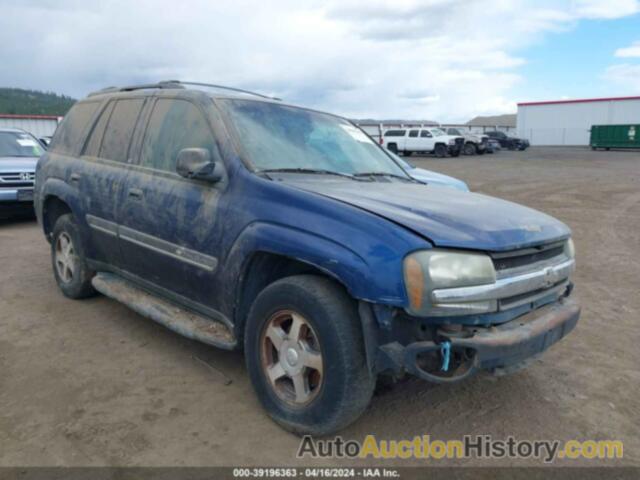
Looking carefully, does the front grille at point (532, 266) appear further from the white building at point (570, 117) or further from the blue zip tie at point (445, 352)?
the white building at point (570, 117)

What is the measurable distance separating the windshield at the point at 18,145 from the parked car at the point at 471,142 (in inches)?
1046

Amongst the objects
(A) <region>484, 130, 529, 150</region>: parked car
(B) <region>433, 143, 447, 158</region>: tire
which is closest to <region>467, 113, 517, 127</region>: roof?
(A) <region>484, 130, 529, 150</region>: parked car

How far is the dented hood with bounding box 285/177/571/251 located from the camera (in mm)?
2576

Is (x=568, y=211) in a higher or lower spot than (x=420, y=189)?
lower

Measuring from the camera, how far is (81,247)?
466cm

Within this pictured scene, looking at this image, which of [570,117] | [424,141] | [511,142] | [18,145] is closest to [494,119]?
[570,117]

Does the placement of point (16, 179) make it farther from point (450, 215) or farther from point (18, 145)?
point (450, 215)

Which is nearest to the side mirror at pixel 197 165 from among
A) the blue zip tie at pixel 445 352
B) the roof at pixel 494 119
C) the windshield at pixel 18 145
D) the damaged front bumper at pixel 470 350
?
the damaged front bumper at pixel 470 350

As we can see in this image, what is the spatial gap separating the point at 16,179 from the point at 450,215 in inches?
334

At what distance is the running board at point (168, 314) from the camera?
10.9 ft

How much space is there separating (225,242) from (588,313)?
358cm

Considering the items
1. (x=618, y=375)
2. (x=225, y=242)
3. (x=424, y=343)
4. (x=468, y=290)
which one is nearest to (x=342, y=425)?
(x=424, y=343)

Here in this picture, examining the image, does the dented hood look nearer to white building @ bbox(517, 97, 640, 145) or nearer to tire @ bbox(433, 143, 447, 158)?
tire @ bbox(433, 143, 447, 158)

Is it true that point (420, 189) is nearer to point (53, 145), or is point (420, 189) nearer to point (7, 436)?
point (7, 436)
